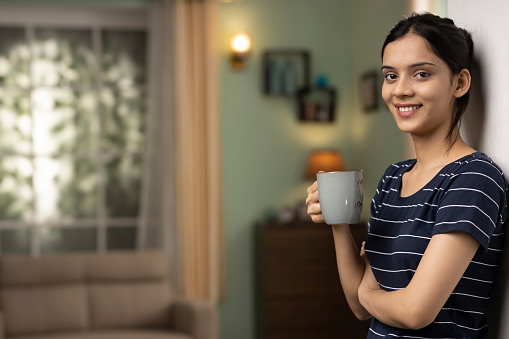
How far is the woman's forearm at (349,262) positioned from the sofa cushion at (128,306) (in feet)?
9.54

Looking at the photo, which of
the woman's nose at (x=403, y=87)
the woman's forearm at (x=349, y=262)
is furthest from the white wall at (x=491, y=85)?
the woman's forearm at (x=349, y=262)

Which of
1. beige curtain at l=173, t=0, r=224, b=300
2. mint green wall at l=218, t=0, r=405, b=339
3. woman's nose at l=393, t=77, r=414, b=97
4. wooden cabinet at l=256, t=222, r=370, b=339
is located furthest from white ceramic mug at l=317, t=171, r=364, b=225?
mint green wall at l=218, t=0, r=405, b=339

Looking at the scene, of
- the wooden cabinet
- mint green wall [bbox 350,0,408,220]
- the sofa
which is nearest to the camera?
the sofa

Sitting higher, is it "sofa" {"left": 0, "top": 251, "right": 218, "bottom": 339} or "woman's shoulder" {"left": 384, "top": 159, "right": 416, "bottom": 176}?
"woman's shoulder" {"left": 384, "top": 159, "right": 416, "bottom": 176}

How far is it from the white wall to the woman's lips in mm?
124

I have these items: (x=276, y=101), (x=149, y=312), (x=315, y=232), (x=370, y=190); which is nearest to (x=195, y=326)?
(x=149, y=312)

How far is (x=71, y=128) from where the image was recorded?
15.3 feet

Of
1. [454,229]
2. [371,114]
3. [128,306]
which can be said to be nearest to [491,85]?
[454,229]

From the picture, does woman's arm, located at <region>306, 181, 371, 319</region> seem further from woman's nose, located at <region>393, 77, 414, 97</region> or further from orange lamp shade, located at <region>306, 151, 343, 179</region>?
orange lamp shade, located at <region>306, 151, 343, 179</region>

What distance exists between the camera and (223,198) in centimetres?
484

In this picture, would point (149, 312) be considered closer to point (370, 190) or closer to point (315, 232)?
point (315, 232)

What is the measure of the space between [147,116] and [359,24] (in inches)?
69.7

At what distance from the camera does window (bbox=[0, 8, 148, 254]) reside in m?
4.55

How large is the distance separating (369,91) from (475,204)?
3.88 m
